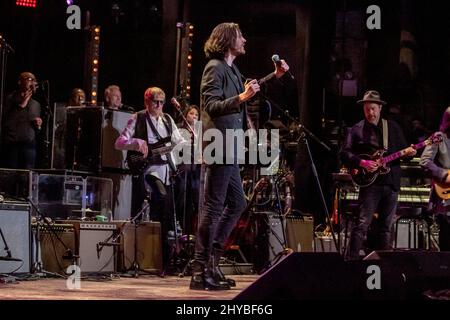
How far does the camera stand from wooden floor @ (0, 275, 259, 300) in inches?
226

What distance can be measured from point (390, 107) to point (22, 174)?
8685 millimetres

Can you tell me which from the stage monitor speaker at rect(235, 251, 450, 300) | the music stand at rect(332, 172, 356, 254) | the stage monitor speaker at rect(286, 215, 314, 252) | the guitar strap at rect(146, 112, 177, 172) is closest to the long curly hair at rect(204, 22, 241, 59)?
the stage monitor speaker at rect(235, 251, 450, 300)

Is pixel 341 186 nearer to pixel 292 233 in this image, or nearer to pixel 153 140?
pixel 292 233

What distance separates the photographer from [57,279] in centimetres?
795

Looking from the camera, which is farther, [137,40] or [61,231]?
[137,40]

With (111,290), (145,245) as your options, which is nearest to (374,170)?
(145,245)

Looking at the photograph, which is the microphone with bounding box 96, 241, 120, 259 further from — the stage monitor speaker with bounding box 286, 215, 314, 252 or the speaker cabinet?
the stage monitor speaker with bounding box 286, 215, 314, 252

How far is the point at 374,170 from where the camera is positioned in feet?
28.0

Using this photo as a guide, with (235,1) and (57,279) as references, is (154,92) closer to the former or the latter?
(57,279)

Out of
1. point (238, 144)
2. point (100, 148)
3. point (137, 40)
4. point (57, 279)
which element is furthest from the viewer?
point (137, 40)

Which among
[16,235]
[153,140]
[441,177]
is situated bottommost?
[16,235]

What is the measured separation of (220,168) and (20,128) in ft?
18.0

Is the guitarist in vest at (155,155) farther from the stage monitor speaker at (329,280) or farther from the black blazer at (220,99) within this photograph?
the stage monitor speaker at (329,280)
